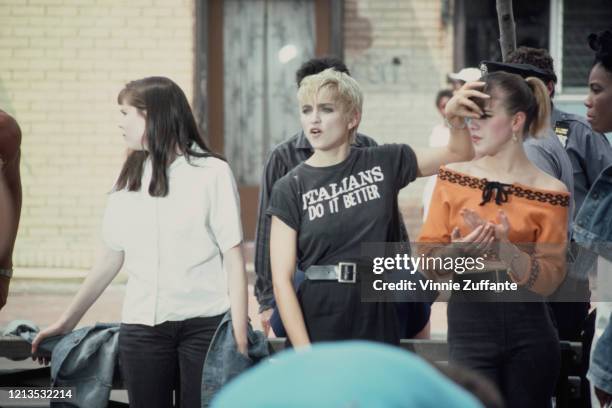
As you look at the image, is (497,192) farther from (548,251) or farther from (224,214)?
(224,214)

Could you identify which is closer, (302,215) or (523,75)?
(302,215)

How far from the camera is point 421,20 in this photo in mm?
12828

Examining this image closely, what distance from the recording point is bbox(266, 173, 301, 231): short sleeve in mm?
4496

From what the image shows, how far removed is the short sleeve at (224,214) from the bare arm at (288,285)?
0.66ft

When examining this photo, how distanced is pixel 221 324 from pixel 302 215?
0.52 metres

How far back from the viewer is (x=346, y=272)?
14.7 ft

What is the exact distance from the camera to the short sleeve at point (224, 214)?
4.62 metres

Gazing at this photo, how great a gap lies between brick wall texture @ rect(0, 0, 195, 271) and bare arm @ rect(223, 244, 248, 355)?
8.30 metres

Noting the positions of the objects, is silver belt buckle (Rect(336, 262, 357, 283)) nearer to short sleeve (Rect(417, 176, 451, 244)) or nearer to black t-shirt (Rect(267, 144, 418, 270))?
black t-shirt (Rect(267, 144, 418, 270))

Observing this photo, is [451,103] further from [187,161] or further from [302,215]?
[187,161]

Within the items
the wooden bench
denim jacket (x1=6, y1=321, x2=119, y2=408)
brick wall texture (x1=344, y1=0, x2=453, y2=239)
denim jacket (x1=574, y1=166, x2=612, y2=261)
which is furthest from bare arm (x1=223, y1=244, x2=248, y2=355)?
brick wall texture (x1=344, y1=0, x2=453, y2=239)

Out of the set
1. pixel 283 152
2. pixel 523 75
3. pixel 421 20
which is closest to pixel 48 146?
pixel 421 20

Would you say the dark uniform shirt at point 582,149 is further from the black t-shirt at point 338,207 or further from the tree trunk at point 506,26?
the black t-shirt at point 338,207

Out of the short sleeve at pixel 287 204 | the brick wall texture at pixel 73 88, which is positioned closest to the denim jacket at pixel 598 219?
the short sleeve at pixel 287 204
